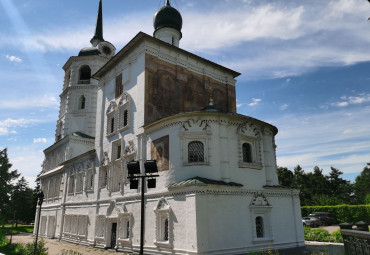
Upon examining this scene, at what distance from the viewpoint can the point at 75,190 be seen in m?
26.2

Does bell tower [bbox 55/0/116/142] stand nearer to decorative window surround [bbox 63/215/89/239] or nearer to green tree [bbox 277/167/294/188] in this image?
decorative window surround [bbox 63/215/89/239]

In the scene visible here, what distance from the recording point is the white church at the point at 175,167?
14539 millimetres

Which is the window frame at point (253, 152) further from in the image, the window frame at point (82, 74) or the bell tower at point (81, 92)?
the window frame at point (82, 74)

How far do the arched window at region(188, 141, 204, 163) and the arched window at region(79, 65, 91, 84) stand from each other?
21.8m

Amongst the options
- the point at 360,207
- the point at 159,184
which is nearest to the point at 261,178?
the point at 159,184

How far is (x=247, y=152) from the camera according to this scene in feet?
57.0

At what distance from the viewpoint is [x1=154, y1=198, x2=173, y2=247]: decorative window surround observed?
595 inches

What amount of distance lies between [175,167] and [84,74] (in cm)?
2333

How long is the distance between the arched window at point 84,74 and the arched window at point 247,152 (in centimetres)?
2277

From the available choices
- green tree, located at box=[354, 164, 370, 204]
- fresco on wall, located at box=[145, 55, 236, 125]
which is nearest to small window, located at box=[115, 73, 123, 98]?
fresco on wall, located at box=[145, 55, 236, 125]

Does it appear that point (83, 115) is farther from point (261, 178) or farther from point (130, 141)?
point (261, 178)

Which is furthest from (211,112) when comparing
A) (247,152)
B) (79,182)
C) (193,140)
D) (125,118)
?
(79,182)

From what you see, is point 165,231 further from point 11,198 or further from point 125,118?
point 11,198

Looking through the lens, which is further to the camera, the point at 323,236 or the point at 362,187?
the point at 362,187
